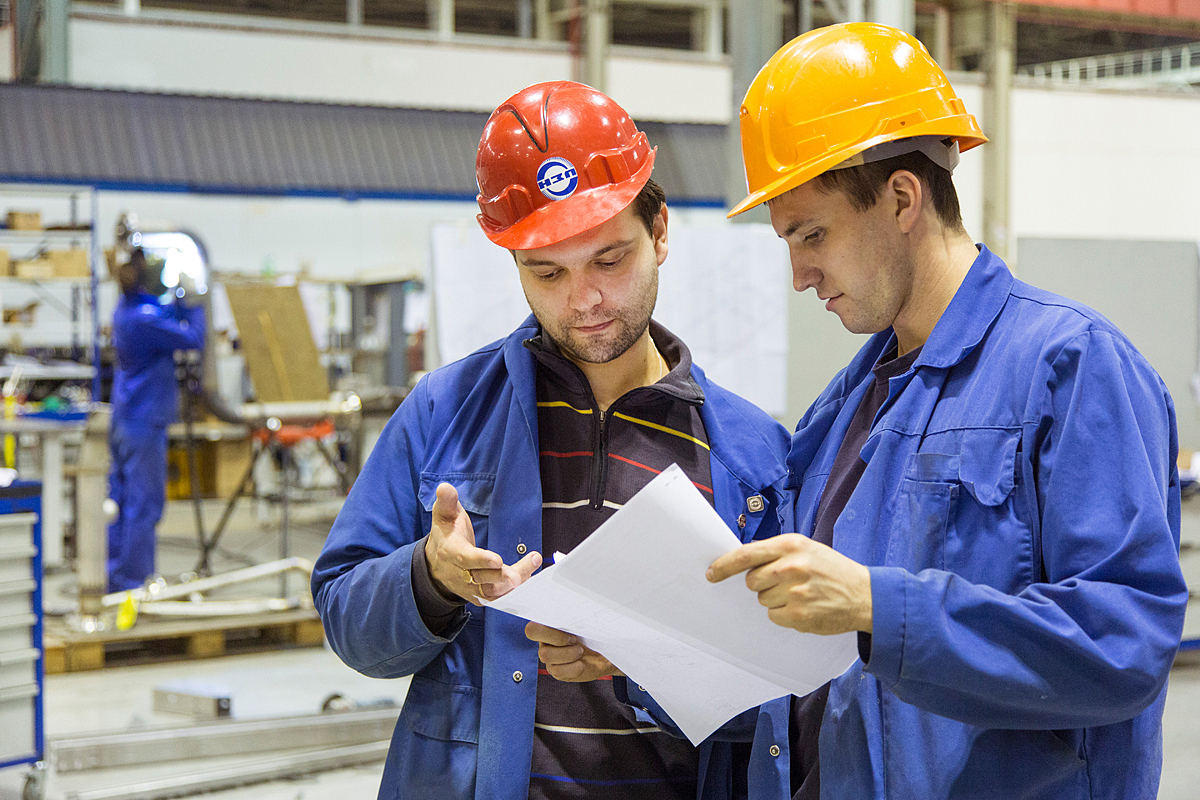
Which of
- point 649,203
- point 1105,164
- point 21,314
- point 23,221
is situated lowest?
point 649,203

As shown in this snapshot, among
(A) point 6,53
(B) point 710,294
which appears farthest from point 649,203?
(A) point 6,53

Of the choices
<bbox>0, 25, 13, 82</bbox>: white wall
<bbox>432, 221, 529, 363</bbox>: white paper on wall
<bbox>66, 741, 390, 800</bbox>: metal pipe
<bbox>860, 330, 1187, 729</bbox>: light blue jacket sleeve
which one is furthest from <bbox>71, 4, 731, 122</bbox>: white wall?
<bbox>860, 330, 1187, 729</bbox>: light blue jacket sleeve

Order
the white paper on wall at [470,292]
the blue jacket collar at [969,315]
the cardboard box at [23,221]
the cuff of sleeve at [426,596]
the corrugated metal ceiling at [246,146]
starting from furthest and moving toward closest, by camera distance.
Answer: the corrugated metal ceiling at [246,146]
the cardboard box at [23,221]
the white paper on wall at [470,292]
the cuff of sleeve at [426,596]
the blue jacket collar at [969,315]

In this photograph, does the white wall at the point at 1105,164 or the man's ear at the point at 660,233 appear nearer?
the man's ear at the point at 660,233

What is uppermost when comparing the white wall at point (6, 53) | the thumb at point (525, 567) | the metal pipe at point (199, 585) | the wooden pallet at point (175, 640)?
the white wall at point (6, 53)

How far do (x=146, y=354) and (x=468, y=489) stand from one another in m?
5.16

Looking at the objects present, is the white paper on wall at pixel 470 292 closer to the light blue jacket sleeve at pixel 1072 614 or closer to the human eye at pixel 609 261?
the human eye at pixel 609 261

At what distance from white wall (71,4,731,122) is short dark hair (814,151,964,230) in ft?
32.4

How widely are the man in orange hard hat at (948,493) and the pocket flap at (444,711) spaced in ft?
1.39

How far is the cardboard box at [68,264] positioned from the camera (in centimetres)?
824

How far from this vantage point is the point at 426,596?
4.28 feet

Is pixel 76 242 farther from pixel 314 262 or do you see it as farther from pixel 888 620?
Answer: pixel 888 620

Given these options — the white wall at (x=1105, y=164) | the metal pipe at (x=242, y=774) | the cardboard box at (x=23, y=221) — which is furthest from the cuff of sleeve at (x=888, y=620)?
the white wall at (x=1105, y=164)

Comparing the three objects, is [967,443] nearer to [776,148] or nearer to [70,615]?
[776,148]
